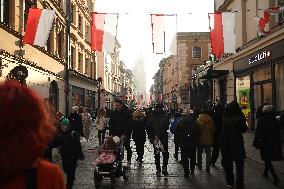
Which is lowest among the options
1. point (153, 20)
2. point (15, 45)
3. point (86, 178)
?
point (86, 178)

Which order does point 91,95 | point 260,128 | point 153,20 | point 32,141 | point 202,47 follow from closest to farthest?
point 32,141, point 260,128, point 153,20, point 91,95, point 202,47

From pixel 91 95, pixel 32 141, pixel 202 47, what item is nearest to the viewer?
pixel 32 141

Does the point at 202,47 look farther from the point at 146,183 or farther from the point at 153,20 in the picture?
the point at 146,183

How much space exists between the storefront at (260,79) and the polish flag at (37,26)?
9.58 meters

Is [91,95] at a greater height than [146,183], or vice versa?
[91,95]

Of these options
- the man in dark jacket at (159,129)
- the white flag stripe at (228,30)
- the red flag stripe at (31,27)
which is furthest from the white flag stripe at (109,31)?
the man in dark jacket at (159,129)

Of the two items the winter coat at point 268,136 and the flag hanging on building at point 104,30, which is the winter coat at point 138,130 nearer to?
the winter coat at point 268,136

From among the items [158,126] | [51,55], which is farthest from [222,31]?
[51,55]

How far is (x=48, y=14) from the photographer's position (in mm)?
15047

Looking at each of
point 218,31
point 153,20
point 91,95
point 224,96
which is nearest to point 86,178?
point 153,20

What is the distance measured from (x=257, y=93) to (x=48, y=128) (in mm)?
18600

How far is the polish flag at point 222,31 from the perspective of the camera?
15953 mm

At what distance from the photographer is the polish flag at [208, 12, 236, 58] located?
52.3ft

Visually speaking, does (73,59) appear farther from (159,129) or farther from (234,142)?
(234,142)
